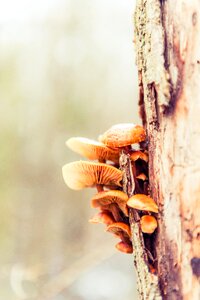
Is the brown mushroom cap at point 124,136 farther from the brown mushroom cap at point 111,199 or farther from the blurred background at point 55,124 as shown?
the blurred background at point 55,124

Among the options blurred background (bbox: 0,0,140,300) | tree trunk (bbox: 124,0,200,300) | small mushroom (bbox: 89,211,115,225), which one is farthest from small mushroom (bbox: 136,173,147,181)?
blurred background (bbox: 0,0,140,300)

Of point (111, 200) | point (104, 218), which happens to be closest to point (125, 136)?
point (111, 200)

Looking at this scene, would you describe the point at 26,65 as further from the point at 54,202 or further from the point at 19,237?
the point at 19,237

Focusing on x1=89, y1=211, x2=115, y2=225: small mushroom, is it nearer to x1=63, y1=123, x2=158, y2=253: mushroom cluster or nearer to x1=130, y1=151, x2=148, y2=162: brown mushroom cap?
x1=63, y1=123, x2=158, y2=253: mushroom cluster

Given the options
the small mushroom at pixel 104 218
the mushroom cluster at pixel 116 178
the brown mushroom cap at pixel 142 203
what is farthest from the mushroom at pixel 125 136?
the small mushroom at pixel 104 218

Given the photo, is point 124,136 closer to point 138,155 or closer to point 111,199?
point 138,155

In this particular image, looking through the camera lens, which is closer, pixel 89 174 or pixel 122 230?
pixel 122 230

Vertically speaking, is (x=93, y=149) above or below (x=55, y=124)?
below
